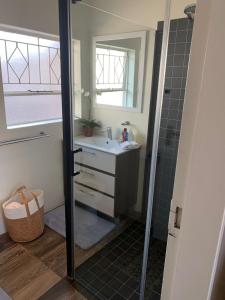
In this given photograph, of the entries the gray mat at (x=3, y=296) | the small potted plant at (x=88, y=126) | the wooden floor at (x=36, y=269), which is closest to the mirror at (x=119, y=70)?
the small potted plant at (x=88, y=126)

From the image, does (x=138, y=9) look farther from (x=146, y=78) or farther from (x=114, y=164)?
(x=114, y=164)

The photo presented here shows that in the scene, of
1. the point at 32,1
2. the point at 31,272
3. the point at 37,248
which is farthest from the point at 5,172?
the point at 32,1

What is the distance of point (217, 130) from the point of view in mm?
565

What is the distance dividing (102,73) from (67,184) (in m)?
1.42

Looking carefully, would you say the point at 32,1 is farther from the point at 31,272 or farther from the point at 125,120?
the point at 31,272

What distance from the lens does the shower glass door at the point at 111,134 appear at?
1998 mm

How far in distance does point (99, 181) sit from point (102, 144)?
40 cm

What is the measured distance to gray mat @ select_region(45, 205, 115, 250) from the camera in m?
2.13

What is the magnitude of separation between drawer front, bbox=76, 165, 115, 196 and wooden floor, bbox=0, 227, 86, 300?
1.95 feet

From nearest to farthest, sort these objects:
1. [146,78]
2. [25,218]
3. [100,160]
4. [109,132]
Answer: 1. [25,218]
2. [146,78]
3. [100,160]
4. [109,132]

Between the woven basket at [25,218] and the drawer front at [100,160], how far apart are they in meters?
0.57

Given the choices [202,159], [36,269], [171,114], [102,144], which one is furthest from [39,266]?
Result: [202,159]

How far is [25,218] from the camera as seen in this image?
2090 millimetres

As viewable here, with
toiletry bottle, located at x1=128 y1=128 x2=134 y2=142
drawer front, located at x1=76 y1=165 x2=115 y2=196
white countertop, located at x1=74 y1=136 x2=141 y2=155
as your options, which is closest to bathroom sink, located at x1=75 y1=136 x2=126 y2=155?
white countertop, located at x1=74 y1=136 x2=141 y2=155
